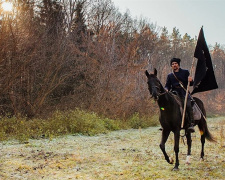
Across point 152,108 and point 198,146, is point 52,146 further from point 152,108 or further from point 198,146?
point 152,108

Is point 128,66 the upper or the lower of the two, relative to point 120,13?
lower

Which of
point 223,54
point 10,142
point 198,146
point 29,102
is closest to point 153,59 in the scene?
point 29,102

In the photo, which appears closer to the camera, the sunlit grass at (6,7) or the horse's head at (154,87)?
the horse's head at (154,87)

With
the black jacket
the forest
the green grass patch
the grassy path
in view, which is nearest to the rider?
the black jacket

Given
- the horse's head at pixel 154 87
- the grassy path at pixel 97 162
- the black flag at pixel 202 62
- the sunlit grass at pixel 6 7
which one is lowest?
the grassy path at pixel 97 162

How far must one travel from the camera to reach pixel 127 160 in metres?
7.32

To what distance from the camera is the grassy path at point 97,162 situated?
584 centimetres

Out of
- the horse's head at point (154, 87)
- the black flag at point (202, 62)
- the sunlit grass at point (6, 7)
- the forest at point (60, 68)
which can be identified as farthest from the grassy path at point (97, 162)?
the sunlit grass at point (6, 7)

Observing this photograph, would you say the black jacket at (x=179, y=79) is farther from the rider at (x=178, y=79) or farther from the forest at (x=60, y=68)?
the forest at (x=60, y=68)

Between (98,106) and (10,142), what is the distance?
776 centimetres

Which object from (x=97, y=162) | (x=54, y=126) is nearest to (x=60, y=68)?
(x=54, y=126)

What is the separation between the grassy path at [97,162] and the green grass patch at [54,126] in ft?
3.72

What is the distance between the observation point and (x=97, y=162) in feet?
23.3

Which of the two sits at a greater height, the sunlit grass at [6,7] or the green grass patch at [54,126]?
the sunlit grass at [6,7]
